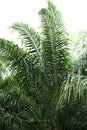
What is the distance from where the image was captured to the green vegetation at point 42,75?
6.41 metres

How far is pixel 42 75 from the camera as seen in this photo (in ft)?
21.5

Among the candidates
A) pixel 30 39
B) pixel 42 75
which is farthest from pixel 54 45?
pixel 42 75

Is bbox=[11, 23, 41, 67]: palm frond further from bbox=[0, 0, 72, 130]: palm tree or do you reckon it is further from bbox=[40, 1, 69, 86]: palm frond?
bbox=[40, 1, 69, 86]: palm frond

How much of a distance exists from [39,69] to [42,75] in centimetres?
16

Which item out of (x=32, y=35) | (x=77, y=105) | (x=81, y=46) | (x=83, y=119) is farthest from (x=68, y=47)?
(x=83, y=119)

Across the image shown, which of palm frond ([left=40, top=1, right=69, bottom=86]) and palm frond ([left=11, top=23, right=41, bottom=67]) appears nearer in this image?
palm frond ([left=40, top=1, right=69, bottom=86])

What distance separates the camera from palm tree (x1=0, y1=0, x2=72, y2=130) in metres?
6.41

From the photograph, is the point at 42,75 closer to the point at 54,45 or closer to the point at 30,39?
the point at 54,45

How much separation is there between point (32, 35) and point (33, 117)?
1.93m

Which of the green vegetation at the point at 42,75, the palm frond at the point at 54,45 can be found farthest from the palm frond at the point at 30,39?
the palm frond at the point at 54,45

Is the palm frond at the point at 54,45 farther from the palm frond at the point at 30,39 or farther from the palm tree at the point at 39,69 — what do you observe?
the palm frond at the point at 30,39

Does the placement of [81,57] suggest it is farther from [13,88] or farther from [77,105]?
[13,88]

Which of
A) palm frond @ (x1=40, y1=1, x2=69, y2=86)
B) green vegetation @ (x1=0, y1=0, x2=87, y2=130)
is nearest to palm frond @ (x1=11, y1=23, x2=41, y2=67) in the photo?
green vegetation @ (x1=0, y1=0, x2=87, y2=130)

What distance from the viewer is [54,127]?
6.53 meters
